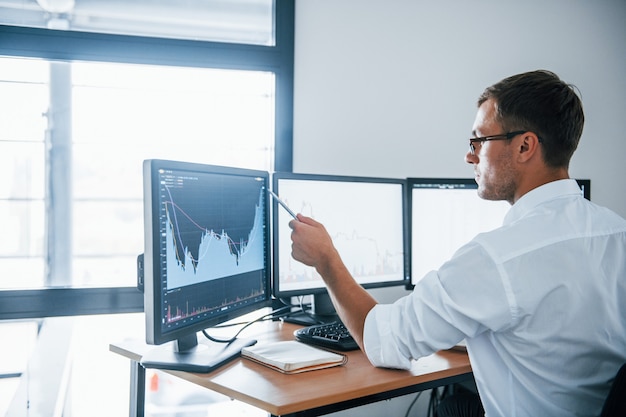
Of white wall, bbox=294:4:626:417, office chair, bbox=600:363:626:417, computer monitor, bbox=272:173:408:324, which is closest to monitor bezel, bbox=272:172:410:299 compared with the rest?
computer monitor, bbox=272:173:408:324

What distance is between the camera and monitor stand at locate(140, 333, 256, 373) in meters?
1.28

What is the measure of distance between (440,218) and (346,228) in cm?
42

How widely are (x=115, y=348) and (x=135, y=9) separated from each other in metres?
1.34

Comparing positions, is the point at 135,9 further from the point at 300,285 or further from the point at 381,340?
the point at 381,340

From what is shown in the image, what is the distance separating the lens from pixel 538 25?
2543mm

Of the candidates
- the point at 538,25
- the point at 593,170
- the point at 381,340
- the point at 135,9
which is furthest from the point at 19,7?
the point at 593,170

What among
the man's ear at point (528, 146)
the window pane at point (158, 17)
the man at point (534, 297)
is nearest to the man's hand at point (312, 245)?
the man at point (534, 297)

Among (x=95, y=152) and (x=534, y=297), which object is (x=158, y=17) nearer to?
(x=95, y=152)

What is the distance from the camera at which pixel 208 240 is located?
1.37 metres

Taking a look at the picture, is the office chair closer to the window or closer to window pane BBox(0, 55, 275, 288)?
the window

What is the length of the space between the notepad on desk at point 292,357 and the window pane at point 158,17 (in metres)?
1.33

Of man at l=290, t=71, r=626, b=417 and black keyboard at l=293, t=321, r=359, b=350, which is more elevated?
man at l=290, t=71, r=626, b=417

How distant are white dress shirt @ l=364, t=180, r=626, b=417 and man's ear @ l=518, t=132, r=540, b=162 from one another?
0.14 m

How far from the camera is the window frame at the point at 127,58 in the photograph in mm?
1986
